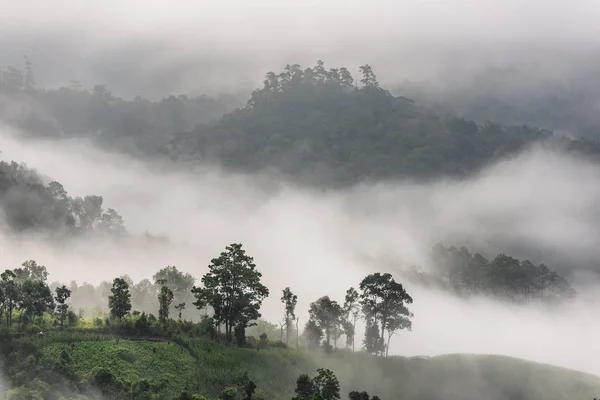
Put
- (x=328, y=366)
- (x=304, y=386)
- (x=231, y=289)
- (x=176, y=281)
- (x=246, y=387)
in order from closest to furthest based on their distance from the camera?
(x=246, y=387), (x=304, y=386), (x=231, y=289), (x=328, y=366), (x=176, y=281)

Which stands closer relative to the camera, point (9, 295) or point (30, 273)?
point (9, 295)

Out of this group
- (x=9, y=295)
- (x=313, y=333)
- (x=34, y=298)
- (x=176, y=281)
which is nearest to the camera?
(x=9, y=295)

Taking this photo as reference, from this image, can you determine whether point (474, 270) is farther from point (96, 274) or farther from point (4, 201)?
point (4, 201)

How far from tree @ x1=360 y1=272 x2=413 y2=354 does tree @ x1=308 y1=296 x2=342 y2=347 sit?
18.6 ft

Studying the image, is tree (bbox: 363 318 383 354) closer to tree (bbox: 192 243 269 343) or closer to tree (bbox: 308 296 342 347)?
tree (bbox: 308 296 342 347)

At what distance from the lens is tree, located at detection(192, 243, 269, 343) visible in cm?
9906

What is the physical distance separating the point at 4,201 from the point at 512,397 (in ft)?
485

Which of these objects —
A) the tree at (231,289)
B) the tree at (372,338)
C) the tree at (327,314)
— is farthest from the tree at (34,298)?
the tree at (372,338)

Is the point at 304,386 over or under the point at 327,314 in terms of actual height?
under

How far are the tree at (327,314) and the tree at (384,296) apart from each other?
566 cm

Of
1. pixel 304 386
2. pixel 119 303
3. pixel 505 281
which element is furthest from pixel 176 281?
pixel 505 281

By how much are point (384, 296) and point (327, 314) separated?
11.2 meters

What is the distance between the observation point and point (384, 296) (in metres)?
119

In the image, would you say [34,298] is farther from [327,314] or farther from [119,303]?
[327,314]
